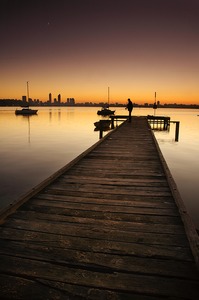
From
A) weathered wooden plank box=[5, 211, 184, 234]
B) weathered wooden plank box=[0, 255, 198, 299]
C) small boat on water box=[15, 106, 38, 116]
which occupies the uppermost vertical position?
small boat on water box=[15, 106, 38, 116]

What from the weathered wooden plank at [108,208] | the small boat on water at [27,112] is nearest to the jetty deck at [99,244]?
the weathered wooden plank at [108,208]

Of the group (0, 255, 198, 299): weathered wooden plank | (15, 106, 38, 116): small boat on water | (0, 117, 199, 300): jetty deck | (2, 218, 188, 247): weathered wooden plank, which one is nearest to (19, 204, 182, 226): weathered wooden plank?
(0, 117, 199, 300): jetty deck

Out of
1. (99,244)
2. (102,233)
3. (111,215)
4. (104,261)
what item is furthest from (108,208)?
(104,261)

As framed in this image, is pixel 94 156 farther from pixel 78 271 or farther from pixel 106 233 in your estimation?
pixel 78 271

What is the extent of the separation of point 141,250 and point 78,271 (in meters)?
0.88

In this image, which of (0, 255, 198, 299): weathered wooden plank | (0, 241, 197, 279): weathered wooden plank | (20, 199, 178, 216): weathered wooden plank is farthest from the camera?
(20, 199, 178, 216): weathered wooden plank

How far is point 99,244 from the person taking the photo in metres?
3.17

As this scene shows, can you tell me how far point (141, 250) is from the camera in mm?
3039

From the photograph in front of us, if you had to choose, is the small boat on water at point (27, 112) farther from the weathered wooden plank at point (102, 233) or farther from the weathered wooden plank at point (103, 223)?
the weathered wooden plank at point (102, 233)

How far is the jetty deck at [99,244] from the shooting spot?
242 cm

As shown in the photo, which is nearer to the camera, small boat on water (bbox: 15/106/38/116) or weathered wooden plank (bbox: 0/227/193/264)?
weathered wooden plank (bbox: 0/227/193/264)

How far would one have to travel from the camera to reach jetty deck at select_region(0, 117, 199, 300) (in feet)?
7.93

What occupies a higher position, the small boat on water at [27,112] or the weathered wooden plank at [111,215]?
the small boat on water at [27,112]

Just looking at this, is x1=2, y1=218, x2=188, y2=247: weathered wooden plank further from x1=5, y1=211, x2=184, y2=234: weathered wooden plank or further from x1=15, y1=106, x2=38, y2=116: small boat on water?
x1=15, y1=106, x2=38, y2=116: small boat on water
